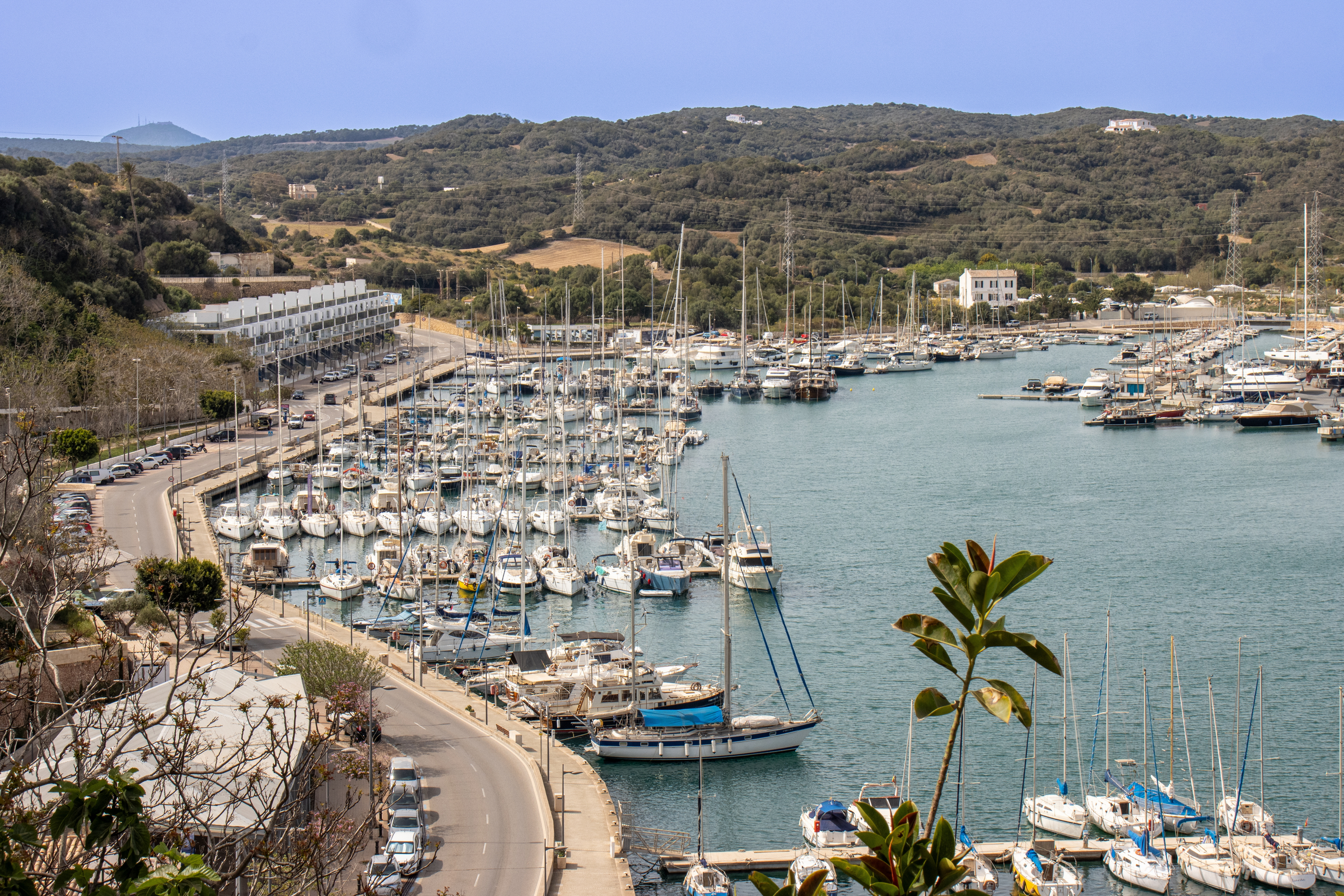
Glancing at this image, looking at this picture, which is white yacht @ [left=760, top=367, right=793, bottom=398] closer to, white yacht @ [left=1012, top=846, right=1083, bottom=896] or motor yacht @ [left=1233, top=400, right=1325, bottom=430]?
motor yacht @ [left=1233, top=400, right=1325, bottom=430]

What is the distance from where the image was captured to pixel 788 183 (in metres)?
143

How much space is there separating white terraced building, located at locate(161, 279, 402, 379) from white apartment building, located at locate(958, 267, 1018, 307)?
49113 mm

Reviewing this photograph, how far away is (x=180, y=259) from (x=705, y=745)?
59.3 metres

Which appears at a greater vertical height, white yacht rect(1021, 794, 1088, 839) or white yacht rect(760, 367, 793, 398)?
white yacht rect(760, 367, 793, 398)

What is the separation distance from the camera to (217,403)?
1930 inches

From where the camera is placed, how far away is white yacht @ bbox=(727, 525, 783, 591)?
30.0 metres

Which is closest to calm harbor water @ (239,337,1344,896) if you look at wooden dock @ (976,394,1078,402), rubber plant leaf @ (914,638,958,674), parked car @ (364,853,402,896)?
parked car @ (364,853,402,896)

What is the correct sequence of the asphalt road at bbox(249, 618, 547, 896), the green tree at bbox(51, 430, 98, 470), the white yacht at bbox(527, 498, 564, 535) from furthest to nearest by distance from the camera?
the green tree at bbox(51, 430, 98, 470), the white yacht at bbox(527, 498, 564, 535), the asphalt road at bbox(249, 618, 547, 896)

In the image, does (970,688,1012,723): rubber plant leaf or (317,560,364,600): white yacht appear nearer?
(970,688,1012,723): rubber plant leaf

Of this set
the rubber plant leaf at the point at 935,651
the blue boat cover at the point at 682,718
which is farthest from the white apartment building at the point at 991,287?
the rubber plant leaf at the point at 935,651

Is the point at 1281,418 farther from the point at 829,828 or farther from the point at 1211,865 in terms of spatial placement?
the point at 829,828

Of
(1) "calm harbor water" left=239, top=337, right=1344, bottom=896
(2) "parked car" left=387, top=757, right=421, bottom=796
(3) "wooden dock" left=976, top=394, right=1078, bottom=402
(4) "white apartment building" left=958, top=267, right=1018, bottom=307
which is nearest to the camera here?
(2) "parked car" left=387, top=757, right=421, bottom=796

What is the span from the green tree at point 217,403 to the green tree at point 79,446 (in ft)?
28.4

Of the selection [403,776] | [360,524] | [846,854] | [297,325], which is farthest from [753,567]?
[297,325]
